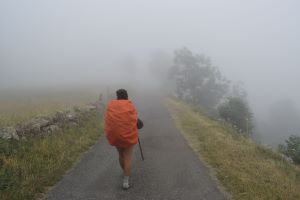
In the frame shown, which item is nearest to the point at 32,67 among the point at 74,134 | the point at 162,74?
the point at 162,74

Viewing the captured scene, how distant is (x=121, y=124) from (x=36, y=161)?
298 centimetres

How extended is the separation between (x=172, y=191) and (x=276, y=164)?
17.5 feet

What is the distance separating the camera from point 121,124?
940 centimetres

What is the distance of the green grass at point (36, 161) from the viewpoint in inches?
341

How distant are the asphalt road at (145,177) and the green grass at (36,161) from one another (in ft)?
1.11

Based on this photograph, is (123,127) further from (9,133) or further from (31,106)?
(31,106)

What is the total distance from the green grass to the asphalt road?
338 mm

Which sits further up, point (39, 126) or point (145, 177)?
point (39, 126)

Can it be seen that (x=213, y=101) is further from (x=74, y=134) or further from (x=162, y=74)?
(x=74, y=134)

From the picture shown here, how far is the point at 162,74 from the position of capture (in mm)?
94938

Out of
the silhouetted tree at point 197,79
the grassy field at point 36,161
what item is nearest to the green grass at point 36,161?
the grassy field at point 36,161

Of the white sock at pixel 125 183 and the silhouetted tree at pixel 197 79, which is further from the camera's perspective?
the silhouetted tree at pixel 197 79

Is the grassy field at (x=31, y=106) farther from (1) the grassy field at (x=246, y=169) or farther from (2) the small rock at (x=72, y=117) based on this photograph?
(1) the grassy field at (x=246, y=169)

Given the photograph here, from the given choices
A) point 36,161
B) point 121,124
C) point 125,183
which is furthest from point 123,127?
point 36,161
